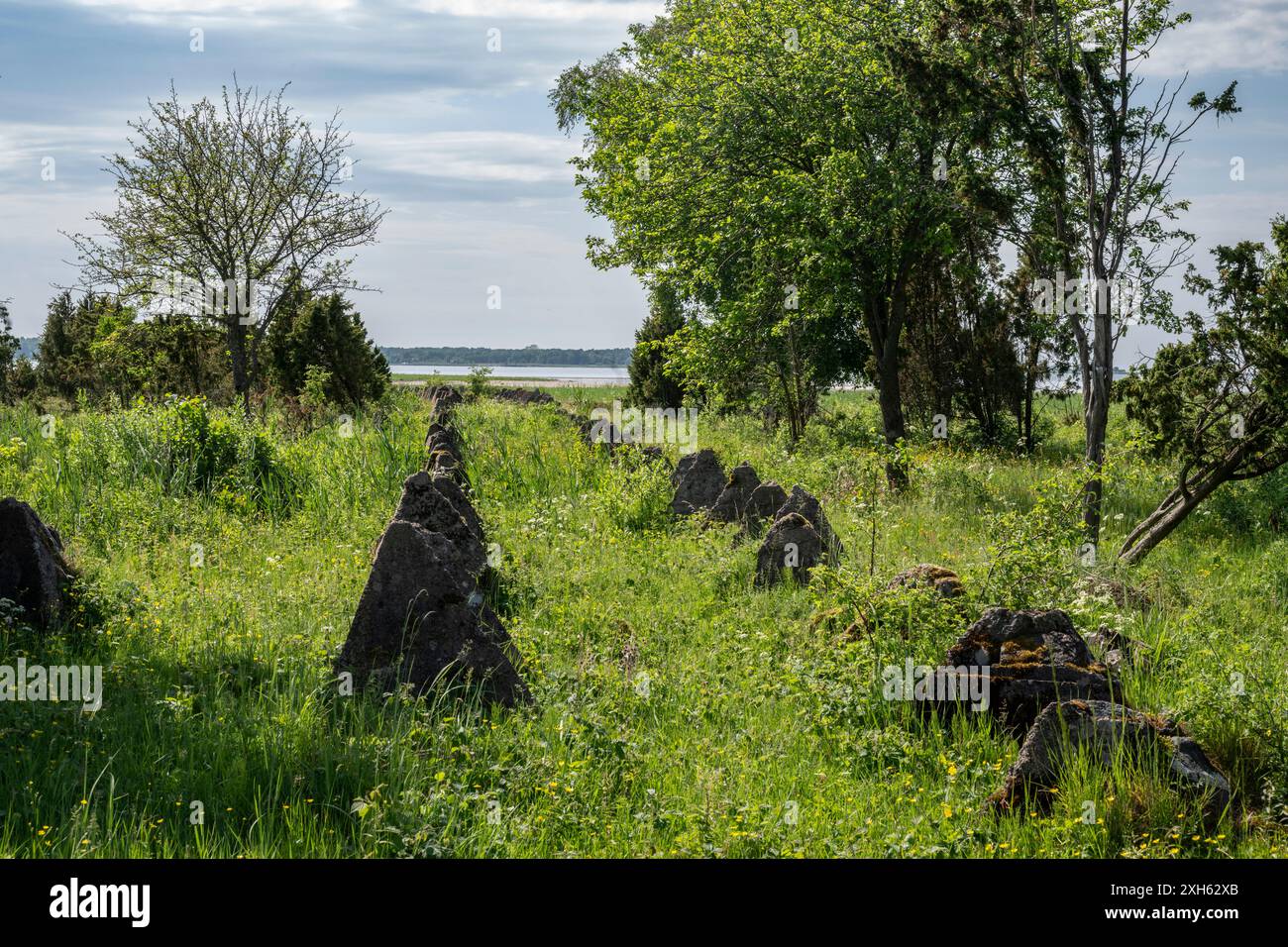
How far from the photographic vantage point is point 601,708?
7195 mm

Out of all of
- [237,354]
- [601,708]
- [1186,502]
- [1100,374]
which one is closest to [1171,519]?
[1186,502]

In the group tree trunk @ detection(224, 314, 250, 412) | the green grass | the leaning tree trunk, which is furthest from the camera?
tree trunk @ detection(224, 314, 250, 412)

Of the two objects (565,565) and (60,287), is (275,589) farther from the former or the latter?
(60,287)

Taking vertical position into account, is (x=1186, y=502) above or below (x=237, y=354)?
below

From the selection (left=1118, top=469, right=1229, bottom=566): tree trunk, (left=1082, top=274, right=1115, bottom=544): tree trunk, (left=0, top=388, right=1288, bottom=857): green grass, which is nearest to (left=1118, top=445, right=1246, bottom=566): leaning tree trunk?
(left=1118, top=469, right=1229, bottom=566): tree trunk

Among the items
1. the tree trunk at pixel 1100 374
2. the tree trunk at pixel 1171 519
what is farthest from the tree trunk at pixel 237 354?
the tree trunk at pixel 1171 519

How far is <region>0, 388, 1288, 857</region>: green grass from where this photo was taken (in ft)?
17.5

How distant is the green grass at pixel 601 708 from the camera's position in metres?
5.32

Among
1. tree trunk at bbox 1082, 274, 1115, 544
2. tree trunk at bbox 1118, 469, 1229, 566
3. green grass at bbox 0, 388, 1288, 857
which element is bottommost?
green grass at bbox 0, 388, 1288, 857

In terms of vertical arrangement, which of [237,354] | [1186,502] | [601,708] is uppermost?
[237,354]

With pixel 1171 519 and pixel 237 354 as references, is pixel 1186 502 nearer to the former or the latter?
pixel 1171 519

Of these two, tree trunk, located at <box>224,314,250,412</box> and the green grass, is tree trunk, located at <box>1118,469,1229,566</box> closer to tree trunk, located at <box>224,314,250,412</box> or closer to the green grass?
the green grass

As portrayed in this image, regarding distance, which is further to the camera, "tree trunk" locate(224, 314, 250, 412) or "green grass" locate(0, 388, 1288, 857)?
"tree trunk" locate(224, 314, 250, 412)

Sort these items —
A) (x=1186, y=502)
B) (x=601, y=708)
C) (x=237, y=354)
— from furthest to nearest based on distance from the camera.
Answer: (x=237, y=354)
(x=1186, y=502)
(x=601, y=708)
